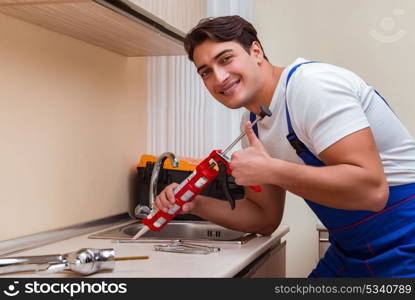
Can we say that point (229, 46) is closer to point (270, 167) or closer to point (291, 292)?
point (270, 167)

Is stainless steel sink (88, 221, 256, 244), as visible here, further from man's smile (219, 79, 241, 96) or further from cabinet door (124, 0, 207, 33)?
cabinet door (124, 0, 207, 33)

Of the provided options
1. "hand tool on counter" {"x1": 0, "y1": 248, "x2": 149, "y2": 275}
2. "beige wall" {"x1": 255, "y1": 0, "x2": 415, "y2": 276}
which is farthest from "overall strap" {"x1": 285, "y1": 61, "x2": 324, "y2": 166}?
"beige wall" {"x1": 255, "y1": 0, "x2": 415, "y2": 276}

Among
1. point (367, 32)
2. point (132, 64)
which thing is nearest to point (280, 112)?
point (132, 64)

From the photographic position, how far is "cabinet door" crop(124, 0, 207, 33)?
1797mm

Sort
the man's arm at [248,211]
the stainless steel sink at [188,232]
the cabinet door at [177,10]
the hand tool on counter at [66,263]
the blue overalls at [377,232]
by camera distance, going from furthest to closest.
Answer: the stainless steel sink at [188,232], the man's arm at [248,211], the cabinet door at [177,10], the blue overalls at [377,232], the hand tool on counter at [66,263]

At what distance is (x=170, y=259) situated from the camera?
1.51 meters

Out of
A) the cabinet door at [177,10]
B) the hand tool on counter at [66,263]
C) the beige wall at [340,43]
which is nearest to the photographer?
the hand tool on counter at [66,263]

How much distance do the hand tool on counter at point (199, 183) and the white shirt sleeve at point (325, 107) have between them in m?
0.16

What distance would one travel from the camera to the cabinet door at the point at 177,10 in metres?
1.80

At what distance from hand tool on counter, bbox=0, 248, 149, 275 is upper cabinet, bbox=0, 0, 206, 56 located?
62 centimetres

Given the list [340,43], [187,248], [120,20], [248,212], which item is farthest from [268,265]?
[340,43]

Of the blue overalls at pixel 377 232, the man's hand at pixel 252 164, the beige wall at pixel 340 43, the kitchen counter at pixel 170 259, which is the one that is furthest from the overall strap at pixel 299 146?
the beige wall at pixel 340 43

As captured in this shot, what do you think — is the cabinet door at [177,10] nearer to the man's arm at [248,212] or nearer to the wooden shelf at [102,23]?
the wooden shelf at [102,23]

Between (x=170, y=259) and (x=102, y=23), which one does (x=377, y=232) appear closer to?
(x=170, y=259)
